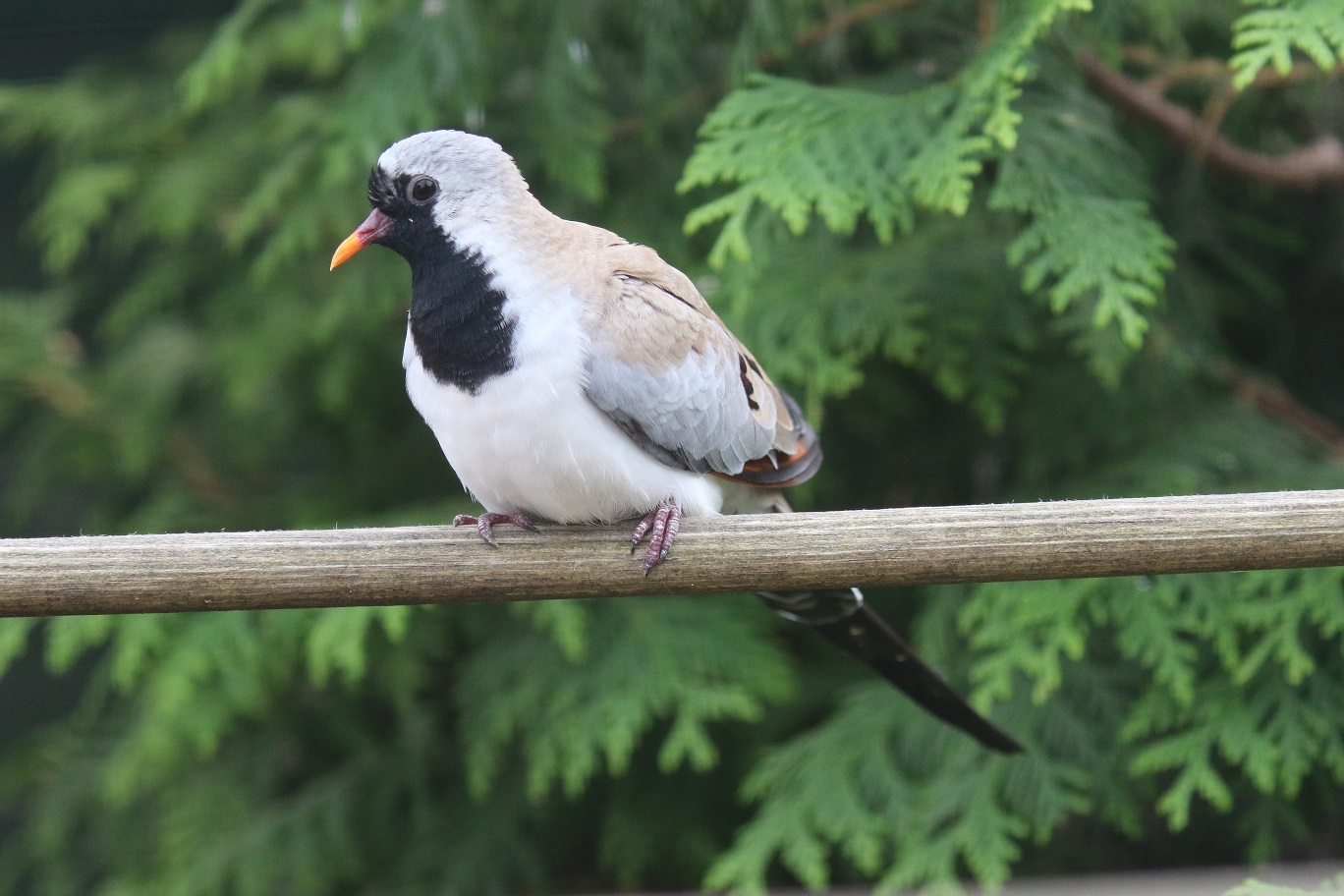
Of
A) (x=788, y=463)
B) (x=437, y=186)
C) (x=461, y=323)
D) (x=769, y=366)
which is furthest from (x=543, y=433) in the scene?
(x=769, y=366)

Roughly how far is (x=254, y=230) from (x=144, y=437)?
65 cm

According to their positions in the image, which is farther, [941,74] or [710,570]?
[941,74]

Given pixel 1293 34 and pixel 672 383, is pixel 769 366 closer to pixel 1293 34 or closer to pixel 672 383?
pixel 672 383

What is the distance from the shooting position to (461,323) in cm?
187

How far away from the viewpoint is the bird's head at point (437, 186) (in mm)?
1930

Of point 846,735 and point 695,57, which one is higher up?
point 695,57

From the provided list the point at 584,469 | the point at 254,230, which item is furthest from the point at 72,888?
the point at 584,469

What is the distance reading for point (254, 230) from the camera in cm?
363

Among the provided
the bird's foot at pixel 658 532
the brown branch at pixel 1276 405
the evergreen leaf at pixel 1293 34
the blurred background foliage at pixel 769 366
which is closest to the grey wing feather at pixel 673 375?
the bird's foot at pixel 658 532

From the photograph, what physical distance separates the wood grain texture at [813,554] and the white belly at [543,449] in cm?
22

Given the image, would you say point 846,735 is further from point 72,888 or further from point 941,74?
point 72,888

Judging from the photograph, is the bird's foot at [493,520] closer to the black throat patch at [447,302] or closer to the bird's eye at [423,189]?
the black throat patch at [447,302]

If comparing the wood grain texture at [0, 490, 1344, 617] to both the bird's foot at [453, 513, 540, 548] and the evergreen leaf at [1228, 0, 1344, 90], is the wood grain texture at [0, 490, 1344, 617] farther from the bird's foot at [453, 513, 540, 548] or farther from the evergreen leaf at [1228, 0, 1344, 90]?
the evergreen leaf at [1228, 0, 1344, 90]

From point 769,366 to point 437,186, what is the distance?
84 cm
